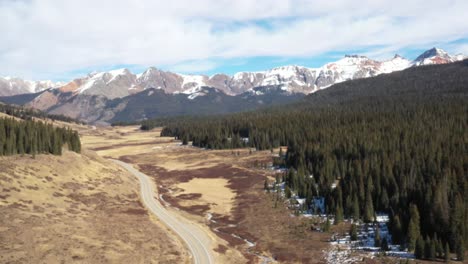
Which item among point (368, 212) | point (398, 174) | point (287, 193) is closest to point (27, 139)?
point (287, 193)

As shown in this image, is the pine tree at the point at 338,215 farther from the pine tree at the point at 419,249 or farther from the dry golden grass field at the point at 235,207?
the pine tree at the point at 419,249

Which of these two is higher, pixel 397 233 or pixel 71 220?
pixel 71 220

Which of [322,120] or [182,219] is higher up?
[322,120]

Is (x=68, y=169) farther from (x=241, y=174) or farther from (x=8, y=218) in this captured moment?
(x=241, y=174)

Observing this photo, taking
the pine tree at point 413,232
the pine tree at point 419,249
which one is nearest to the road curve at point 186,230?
the pine tree at point 419,249

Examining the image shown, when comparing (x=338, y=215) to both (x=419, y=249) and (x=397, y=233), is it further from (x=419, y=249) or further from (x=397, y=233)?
(x=419, y=249)

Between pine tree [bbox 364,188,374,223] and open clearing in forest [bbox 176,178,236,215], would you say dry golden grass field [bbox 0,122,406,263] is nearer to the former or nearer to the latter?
open clearing in forest [bbox 176,178,236,215]

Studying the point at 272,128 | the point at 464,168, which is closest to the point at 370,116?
the point at 272,128

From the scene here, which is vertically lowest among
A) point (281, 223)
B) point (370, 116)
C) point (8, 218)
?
point (281, 223)
